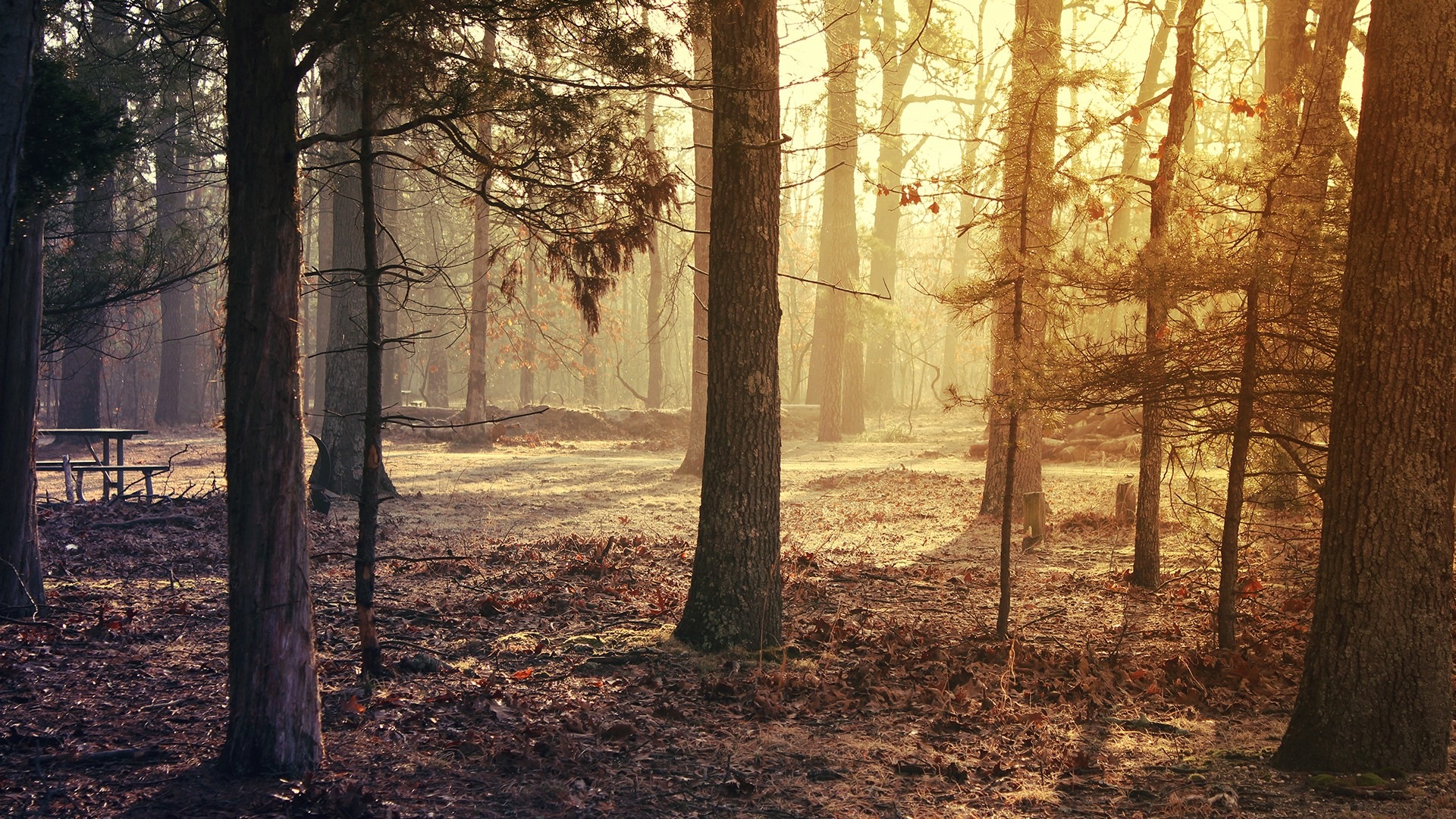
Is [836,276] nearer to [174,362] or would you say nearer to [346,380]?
[346,380]

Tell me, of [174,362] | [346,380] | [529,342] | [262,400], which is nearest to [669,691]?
[262,400]

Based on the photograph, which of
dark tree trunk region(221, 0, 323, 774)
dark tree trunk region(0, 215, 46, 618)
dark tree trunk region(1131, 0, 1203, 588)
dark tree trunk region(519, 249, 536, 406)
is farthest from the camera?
dark tree trunk region(519, 249, 536, 406)

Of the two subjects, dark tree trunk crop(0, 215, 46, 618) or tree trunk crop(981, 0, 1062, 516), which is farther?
tree trunk crop(981, 0, 1062, 516)

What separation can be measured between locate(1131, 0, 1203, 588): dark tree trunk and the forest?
0.13 ft

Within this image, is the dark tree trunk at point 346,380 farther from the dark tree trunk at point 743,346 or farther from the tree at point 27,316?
the dark tree trunk at point 743,346

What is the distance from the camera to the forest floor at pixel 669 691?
14.8 feet

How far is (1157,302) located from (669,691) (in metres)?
4.44

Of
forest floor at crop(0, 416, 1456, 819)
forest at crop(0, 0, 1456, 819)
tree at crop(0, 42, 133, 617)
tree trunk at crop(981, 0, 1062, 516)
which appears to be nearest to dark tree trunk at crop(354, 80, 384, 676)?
forest at crop(0, 0, 1456, 819)

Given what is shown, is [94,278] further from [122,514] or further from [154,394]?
[154,394]

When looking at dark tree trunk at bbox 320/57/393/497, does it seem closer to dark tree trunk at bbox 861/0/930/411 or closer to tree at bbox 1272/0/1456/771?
dark tree trunk at bbox 861/0/930/411

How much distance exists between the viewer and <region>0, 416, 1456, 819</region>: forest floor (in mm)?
4516

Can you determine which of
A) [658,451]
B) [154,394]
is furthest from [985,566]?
[154,394]

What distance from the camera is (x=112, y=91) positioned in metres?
12.4

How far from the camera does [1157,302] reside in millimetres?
7137
